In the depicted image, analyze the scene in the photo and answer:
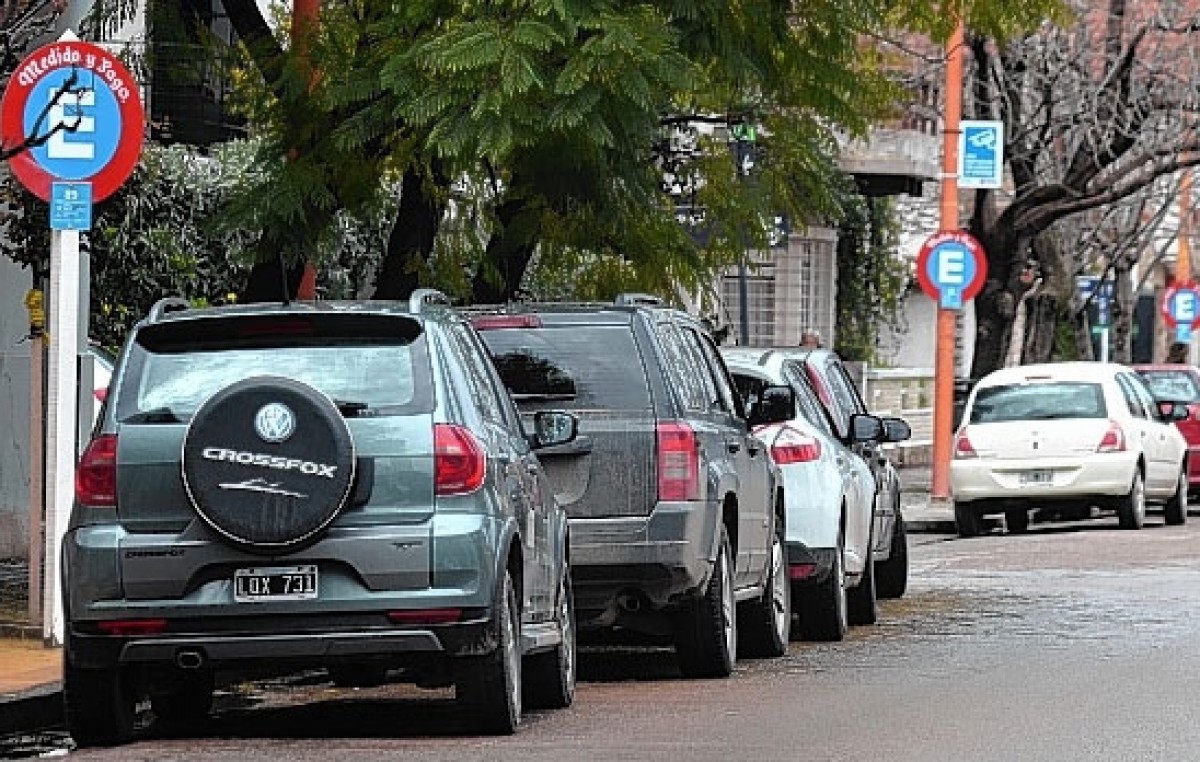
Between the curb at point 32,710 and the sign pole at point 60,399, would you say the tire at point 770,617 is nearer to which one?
the sign pole at point 60,399

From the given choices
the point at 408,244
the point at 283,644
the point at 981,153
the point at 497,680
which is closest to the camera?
the point at 283,644

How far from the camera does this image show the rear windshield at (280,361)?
11391 millimetres

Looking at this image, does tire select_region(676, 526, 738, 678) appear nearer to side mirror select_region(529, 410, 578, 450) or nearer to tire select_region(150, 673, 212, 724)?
side mirror select_region(529, 410, 578, 450)

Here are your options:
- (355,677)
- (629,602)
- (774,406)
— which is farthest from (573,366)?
(774,406)

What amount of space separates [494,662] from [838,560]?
6070mm

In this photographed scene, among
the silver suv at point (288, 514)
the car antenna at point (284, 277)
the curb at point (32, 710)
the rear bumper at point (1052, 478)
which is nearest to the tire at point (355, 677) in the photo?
the curb at point (32, 710)

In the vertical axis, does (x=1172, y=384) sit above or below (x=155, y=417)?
below

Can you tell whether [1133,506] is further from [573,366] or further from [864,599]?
[573,366]

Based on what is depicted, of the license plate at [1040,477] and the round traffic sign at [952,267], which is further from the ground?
the round traffic sign at [952,267]

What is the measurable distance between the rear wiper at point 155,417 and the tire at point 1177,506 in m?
20.8

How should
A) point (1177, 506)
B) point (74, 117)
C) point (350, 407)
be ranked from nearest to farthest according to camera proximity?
point (350, 407)
point (74, 117)
point (1177, 506)

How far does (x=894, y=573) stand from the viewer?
20938 millimetres

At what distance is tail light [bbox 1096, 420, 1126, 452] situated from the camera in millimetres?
28672

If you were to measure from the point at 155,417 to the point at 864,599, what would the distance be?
8.02 m
